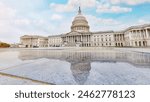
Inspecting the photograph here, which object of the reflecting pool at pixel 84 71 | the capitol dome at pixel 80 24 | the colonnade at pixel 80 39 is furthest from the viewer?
the capitol dome at pixel 80 24

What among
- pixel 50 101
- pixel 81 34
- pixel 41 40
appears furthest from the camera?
pixel 41 40

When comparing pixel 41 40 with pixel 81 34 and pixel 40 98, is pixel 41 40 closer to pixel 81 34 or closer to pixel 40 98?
pixel 81 34

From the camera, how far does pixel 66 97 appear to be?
2.72 metres

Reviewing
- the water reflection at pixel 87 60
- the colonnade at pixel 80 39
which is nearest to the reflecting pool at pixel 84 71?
the water reflection at pixel 87 60

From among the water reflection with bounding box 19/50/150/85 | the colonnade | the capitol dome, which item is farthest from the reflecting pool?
the capitol dome

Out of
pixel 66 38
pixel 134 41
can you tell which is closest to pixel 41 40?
pixel 66 38

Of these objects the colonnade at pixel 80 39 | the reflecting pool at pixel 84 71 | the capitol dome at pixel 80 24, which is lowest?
the reflecting pool at pixel 84 71

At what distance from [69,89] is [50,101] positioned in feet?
1.89

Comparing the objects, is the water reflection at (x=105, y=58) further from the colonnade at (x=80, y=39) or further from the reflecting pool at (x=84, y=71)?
the colonnade at (x=80, y=39)

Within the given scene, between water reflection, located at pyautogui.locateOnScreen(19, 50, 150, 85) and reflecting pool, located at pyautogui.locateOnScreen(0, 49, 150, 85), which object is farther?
water reflection, located at pyautogui.locateOnScreen(19, 50, 150, 85)

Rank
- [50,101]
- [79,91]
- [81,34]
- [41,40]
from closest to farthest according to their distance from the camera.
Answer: [50,101]
[79,91]
[81,34]
[41,40]

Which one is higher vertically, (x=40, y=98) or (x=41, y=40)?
(x=41, y=40)

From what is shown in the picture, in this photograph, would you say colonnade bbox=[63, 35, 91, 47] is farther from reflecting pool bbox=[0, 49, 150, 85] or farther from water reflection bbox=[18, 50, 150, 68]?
reflecting pool bbox=[0, 49, 150, 85]

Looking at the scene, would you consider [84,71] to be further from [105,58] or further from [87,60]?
[105,58]
